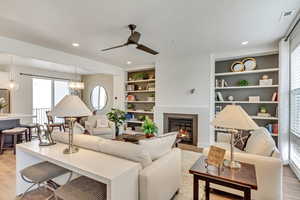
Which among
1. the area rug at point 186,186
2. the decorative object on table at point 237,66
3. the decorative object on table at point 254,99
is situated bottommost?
the area rug at point 186,186

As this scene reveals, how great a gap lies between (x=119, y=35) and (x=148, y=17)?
3.07ft

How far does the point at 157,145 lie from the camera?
1832 millimetres

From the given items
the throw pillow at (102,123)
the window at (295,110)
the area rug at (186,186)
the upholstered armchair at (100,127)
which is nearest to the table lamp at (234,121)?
the area rug at (186,186)

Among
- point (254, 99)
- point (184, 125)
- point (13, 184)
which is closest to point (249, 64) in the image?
point (254, 99)

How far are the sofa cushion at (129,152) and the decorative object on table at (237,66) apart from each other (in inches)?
150

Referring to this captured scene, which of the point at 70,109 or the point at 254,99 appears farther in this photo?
the point at 254,99

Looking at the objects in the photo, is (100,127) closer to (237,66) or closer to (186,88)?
(186,88)

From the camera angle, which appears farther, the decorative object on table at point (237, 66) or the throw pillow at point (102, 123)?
the throw pillow at point (102, 123)

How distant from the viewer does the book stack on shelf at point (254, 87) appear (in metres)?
3.92

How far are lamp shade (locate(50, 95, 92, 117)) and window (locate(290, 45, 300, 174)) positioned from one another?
3658 mm

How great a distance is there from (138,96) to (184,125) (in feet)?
7.60

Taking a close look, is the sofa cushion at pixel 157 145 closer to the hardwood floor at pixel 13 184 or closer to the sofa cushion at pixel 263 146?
the hardwood floor at pixel 13 184

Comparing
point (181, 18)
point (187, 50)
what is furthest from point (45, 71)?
point (181, 18)

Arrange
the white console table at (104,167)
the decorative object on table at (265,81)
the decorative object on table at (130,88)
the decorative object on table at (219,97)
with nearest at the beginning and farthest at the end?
1. the white console table at (104,167)
2. the decorative object on table at (265,81)
3. the decorative object on table at (219,97)
4. the decorative object on table at (130,88)
